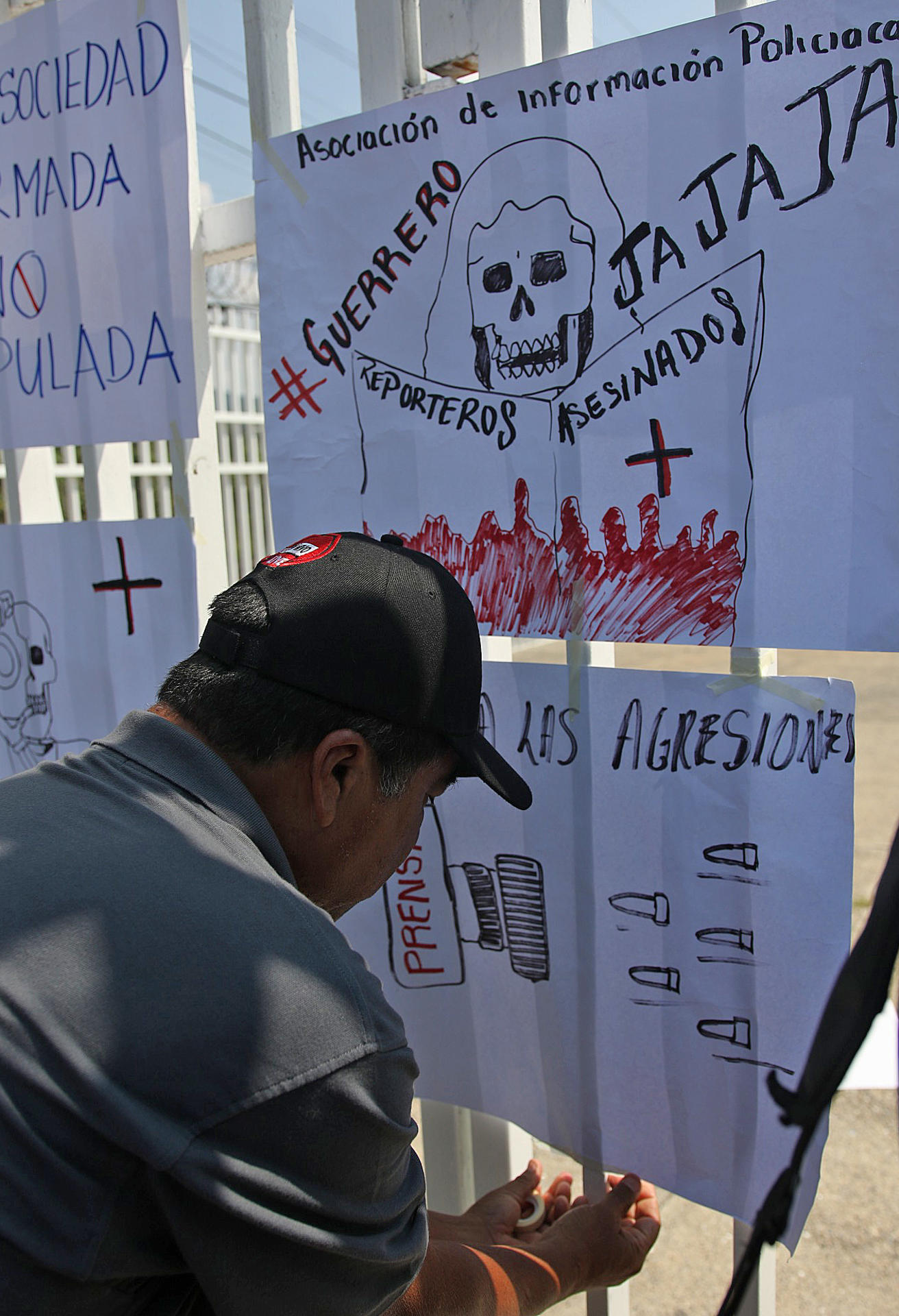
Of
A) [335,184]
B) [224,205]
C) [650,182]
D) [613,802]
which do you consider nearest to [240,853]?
[613,802]

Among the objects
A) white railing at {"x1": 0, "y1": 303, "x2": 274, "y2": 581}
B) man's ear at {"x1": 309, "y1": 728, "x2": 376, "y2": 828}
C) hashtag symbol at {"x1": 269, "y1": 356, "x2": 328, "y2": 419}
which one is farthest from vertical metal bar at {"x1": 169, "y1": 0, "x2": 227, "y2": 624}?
white railing at {"x1": 0, "y1": 303, "x2": 274, "y2": 581}

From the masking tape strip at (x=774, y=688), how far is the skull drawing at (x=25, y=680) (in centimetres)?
134

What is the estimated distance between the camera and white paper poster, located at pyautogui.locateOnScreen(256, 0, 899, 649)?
1.15m

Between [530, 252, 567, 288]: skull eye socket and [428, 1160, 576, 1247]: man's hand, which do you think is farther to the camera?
[428, 1160, 576, 1247]: man's hand

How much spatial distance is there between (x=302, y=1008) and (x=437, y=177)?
107cm

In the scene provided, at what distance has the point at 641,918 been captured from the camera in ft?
4.67

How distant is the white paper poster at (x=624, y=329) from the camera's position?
1.15m

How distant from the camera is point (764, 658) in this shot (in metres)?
1.28

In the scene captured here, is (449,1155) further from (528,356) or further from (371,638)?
(528,356)

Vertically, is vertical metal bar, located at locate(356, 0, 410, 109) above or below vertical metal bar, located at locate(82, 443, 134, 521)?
above

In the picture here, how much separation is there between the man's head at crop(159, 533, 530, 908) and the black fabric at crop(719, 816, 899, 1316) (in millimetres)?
719

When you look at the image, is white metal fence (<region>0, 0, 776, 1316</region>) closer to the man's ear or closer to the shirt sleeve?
the man's ear

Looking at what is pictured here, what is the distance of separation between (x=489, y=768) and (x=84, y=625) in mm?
1122

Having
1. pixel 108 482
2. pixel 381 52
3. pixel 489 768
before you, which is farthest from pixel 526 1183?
pixel 381 52
